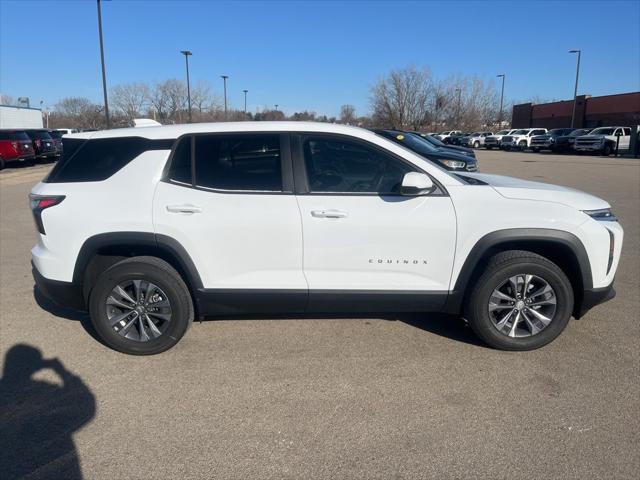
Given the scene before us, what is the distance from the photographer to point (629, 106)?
1785 inches

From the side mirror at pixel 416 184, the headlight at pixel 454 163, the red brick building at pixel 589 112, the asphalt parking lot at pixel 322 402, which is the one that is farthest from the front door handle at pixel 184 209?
the red brick building at pixel 589 112

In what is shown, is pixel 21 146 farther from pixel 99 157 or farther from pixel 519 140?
pixel 519 140

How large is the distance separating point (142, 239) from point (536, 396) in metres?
3.03

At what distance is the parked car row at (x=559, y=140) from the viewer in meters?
31.2

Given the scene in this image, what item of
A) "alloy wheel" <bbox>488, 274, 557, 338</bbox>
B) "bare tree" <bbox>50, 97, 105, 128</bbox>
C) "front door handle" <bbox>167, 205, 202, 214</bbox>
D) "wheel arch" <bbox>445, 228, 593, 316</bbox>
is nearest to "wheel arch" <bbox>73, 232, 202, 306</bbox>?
"front door handle" <bbox>167, 205, 202, 214</bbox>

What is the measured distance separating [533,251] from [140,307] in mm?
3148

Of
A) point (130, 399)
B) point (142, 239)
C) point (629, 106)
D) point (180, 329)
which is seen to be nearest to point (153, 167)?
point (142, 239)

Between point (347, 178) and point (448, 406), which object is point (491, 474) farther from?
point (347, 178)

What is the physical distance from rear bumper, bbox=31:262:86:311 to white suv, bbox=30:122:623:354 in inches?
0.5

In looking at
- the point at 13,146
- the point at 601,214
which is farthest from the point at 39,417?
the point at 13,146

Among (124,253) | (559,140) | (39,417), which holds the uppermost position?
(559,140)

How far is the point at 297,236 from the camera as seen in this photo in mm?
3600

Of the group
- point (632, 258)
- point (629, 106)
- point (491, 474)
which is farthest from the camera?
point (629, 106)

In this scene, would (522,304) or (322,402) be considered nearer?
(322,402)
